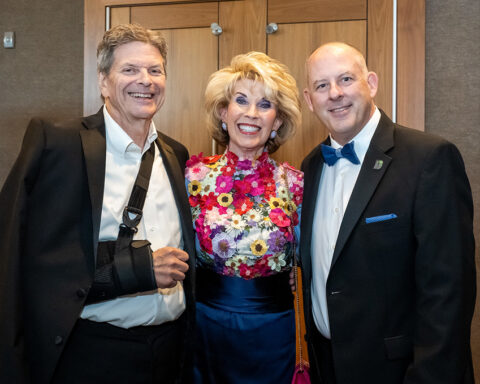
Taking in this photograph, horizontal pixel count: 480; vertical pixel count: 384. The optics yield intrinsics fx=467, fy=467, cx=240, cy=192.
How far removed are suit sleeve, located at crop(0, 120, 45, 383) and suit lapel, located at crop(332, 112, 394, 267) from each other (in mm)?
1054

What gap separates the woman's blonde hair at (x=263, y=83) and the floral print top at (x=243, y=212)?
21 cm

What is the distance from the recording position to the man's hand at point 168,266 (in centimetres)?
161

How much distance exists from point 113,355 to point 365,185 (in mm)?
1077

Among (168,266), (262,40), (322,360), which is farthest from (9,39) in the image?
(322,360)

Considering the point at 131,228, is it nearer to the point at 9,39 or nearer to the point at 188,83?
the point at 188,83

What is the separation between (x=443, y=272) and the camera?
1479 mm

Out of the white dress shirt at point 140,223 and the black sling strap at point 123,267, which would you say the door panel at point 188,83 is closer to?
the white dress shirt at point 140,223

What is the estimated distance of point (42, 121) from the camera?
164 centimetres

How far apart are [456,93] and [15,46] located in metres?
2.92

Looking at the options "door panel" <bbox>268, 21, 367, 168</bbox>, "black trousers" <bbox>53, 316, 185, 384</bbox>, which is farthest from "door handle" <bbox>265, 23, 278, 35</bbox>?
"black trousers" <bbox>53, 316, 185, 384</bbox>

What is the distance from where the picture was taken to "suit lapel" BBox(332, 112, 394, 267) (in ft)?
5.27

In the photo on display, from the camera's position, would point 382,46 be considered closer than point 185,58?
Yes

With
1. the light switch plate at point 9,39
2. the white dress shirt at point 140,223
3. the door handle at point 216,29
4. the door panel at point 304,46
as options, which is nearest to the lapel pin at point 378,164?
the white dress shirt at point 140,223

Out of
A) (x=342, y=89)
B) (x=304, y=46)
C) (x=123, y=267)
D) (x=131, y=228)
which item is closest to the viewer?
(x=123, y=267)
